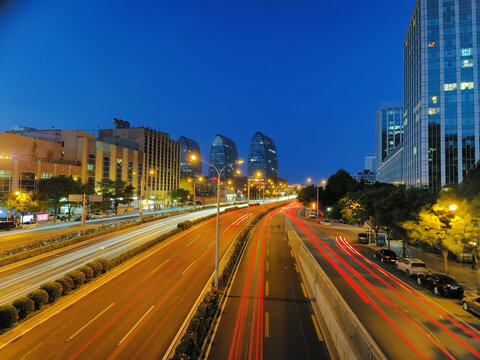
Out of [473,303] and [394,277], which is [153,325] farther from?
[394,277]

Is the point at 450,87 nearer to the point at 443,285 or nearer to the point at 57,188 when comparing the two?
the point at 443,285

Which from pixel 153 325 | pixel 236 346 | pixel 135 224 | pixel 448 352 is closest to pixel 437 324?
pixel 448 352

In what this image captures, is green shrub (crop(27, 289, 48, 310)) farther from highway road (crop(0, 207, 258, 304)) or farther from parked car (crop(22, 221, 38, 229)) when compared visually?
parked car (crop(22, 221, 38, 229))

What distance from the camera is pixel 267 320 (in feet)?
50.5

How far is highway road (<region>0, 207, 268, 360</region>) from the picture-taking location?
12.1 m

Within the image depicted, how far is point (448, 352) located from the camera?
12.0m

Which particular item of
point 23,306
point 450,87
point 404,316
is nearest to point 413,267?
point 404,316

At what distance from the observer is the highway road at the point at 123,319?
1209 centimetres

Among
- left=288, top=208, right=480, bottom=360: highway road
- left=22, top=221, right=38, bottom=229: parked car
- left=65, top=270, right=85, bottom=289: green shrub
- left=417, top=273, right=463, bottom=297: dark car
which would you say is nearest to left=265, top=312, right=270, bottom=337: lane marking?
left=288, top=208, right=480, bottom=360: highway road

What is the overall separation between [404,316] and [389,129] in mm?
175605

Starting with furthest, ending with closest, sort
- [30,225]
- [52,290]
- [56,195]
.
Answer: [56,195] < [30,225] < [52,290]

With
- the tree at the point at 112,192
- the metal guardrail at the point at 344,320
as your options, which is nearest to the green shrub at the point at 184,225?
the tree at the point at 112,192

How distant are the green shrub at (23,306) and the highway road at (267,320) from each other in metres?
10.6

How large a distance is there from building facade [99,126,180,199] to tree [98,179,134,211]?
31183mm
